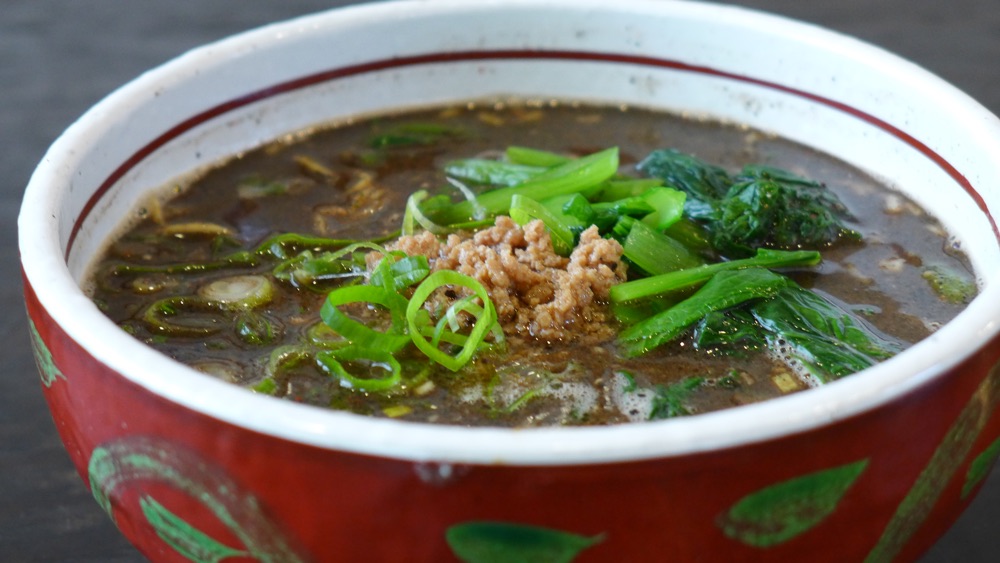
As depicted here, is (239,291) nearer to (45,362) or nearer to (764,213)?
(45,362)

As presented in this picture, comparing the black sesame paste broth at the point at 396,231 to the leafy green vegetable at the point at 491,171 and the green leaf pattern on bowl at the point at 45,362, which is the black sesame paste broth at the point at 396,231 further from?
the green leaf pattern on bowl at the point at 45,362

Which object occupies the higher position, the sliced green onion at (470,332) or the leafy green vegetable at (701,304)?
the leafy green vegetable at (701,304)

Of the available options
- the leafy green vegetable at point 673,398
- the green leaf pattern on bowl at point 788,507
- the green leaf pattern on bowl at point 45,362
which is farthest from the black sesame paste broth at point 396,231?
the green leaf pattern on bowl at point 788,507

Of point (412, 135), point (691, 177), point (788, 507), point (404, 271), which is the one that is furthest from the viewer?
point (412, 135)

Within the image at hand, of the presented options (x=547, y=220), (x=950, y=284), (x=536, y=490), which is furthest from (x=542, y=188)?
(x=536, y=490)

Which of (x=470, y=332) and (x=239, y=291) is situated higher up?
(x=470, y=332)

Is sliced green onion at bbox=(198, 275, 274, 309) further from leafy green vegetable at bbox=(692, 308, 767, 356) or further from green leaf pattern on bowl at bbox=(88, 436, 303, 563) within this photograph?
leafy green vegetable at bbox=(692, 308, 767, 356)

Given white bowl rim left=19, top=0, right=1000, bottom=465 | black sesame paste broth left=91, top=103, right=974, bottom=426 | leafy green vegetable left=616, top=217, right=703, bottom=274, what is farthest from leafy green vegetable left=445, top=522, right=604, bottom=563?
leafy green vegetable left=616, top=217, right=703, bottom=274
